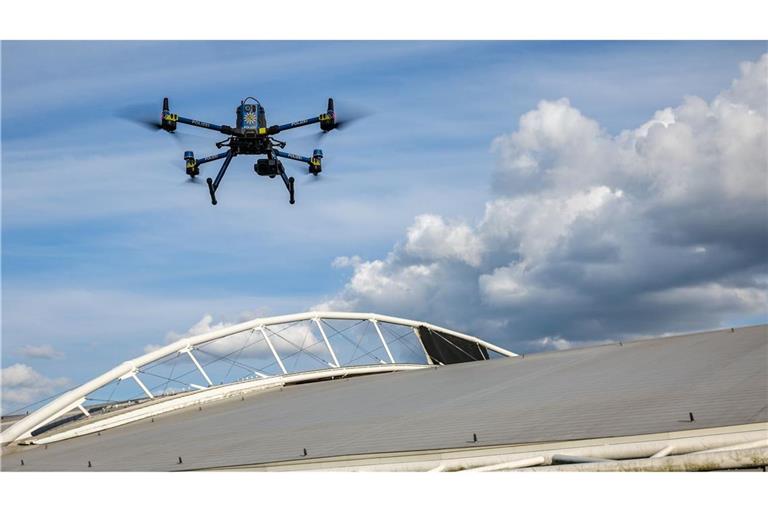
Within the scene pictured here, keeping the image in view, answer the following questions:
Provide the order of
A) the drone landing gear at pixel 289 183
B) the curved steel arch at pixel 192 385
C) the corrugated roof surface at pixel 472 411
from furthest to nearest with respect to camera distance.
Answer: the drone landing gear at pixel 289 183
the curved steel arch at pixel 192 385
the corrugated roof surface at pixel 472 411

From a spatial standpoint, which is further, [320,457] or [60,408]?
[60,408]

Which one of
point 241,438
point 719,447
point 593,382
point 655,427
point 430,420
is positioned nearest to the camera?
point 719,447

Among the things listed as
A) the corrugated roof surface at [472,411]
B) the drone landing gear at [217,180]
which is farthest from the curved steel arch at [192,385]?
the drone landing gear at [217,180]

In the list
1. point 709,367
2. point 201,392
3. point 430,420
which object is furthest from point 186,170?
point 709,367

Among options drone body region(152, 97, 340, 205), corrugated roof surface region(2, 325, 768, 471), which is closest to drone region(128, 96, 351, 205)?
drone body region(152, 97, 340, 205)

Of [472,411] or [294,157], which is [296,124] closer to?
[294,157]

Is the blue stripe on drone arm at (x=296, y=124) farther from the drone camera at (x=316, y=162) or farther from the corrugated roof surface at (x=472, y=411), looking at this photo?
the corrugated roof surface at (x=472, y=411)

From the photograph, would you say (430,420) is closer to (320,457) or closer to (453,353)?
(320,457)

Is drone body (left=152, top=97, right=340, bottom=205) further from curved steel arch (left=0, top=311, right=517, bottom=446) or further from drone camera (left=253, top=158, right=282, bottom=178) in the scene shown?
curved steel arch (left=0, top=311, right=517, bottom=446)
